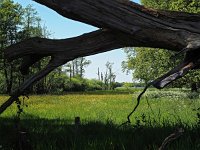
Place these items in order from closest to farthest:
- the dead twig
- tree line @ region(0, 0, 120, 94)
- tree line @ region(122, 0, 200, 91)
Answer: the dead twig → tree line @ region(122, 0, 200, 91) → tree line @ region(0, 0, 120, 94)

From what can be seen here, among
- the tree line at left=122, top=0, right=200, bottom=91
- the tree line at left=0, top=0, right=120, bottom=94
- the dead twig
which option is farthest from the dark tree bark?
the tree line at left=0, top=0, right=120, bottom=94

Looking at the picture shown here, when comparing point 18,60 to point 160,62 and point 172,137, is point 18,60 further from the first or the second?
point 172,137

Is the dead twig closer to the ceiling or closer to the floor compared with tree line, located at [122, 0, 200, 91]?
closer to the floor

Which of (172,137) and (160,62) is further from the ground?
(160,62)

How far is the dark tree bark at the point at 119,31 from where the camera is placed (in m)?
5.63

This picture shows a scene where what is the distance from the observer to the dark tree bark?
18.5 ft

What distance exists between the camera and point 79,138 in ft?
19.8

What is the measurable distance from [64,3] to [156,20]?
138 centimetres

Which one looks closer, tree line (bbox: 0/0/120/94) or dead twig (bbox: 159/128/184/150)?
dead twig (bbox: 159/128/184/150)

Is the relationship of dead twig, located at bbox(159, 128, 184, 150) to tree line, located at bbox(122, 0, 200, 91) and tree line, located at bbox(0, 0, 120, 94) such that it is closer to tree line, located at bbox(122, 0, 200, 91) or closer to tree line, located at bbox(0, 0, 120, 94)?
tree line, located at bbox(122, 0, 200, 91)

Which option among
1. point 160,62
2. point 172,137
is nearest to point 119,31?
point 172,137

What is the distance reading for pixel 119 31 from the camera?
234 inches

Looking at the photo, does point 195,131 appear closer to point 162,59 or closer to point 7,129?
point 7,129

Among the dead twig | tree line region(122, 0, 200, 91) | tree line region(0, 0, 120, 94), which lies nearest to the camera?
the dead twig
